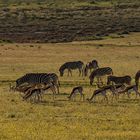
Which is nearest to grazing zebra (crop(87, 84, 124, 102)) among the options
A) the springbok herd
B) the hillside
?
the springbok herd

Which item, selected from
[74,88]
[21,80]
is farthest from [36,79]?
[74,88]

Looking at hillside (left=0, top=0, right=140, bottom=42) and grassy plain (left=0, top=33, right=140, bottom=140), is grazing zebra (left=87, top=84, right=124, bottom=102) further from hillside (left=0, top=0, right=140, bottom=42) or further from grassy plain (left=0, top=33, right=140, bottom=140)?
hillside (left=0, top=0, right=140, bottom=42)

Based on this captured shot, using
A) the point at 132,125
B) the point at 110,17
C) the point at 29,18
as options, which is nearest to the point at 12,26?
the point at 29,18

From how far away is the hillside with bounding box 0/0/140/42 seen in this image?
74125 mm

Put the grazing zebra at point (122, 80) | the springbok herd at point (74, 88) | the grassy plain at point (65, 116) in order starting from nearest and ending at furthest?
1. the grassy plain at point (65, 116)
2. the springbok herd at point (74, 88)
3. the grazing zebra at point (122, 80)

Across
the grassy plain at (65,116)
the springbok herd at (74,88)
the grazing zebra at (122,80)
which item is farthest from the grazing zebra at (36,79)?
the grazing zebra at (122,80)

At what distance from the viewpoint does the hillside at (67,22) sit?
7412cm

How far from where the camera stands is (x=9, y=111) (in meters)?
22.6

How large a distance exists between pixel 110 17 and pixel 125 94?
229 ft

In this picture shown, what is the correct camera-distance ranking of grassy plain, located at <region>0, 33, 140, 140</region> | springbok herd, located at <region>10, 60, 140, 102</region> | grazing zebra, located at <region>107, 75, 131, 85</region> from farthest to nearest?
grazing zebra, located at <region>107, 75, 131, 85</region> < springbok herd, located at <region>10, 60, 140, 102</region> < grassy plain, located at <region>0, 33, 140, 140</region>

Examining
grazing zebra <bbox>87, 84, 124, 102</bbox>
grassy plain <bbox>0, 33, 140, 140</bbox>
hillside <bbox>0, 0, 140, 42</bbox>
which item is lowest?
grassy plain <bbox>0, 33, 140, 140</bbox>

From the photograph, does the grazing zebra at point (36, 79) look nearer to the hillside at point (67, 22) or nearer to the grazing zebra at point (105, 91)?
the grazing zebra at point (105, 91)

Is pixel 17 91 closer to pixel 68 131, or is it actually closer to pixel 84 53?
pixel 68 131

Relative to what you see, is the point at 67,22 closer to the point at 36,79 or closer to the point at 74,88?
the point at 36,79
